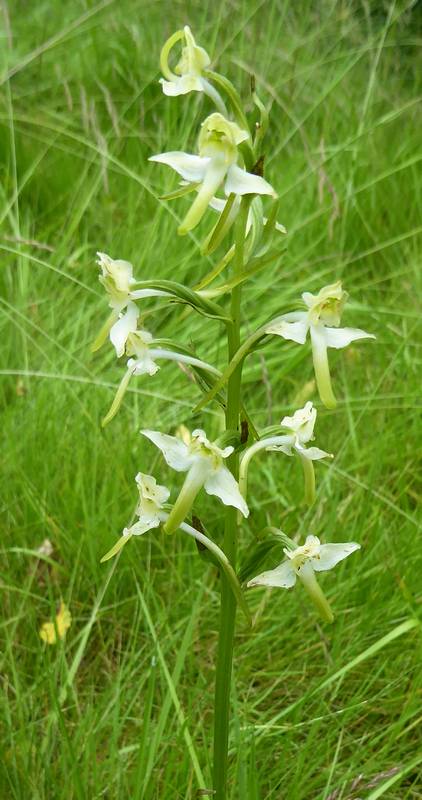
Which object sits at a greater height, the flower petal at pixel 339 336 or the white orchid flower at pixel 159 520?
the flower petal at pixel 339 336

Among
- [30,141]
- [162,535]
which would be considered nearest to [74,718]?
[162,535]

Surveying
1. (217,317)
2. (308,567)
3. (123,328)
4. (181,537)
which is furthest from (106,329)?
(181,537)

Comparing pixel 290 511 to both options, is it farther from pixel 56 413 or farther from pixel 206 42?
pixel 206 42

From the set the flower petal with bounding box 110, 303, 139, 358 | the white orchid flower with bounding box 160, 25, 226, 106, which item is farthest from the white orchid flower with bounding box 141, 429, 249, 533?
the white orchid flower with bounding box 160, 25, 226, 106

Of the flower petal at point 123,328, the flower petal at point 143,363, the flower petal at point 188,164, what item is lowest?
the flower petal at point 143,363

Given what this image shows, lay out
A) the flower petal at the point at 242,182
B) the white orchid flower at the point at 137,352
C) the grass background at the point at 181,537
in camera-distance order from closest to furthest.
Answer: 1. the flower petal at the point at 242,182
2. the white orchid flower at the point at 137,352
3. the grass background at the point at 181,537

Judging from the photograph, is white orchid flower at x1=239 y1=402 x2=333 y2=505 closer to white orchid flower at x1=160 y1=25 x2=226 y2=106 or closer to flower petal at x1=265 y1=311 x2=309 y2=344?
flower petal at x1=265 y1=311 x2=309 y2=344

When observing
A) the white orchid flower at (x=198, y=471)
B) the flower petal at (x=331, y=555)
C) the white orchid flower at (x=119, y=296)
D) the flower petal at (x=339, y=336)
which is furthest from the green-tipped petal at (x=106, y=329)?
the flower petal at (x=331, y=555)

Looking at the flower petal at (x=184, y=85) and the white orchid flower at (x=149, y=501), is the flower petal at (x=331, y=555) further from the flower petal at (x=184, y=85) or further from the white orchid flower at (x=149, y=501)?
the flower petal at (x=184, y=85)
